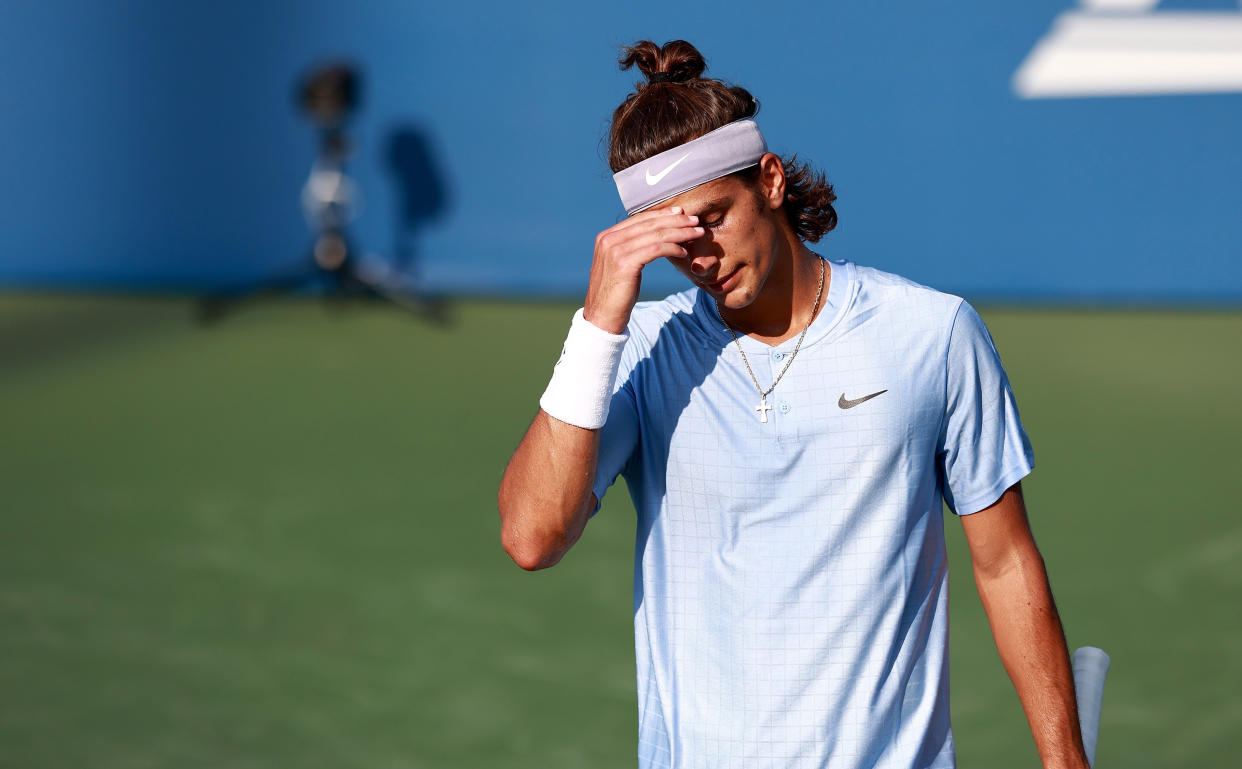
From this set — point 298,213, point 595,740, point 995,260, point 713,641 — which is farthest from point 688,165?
point 298,213

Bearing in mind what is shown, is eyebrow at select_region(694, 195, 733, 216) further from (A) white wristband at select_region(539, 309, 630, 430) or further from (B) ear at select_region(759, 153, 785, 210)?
(A) white wristband at select_region(539, 309, 630, 430)

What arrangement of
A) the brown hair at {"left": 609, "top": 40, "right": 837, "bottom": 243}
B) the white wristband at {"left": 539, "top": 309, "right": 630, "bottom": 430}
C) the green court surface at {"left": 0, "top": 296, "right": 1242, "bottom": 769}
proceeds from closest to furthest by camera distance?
the white wristband at {"left": 539, "top": 309, "right": 630, "bottom": 430}, the brown hair at {"left": 609, "top": 40, "right": 837, "bottom": 243}, the green court surface at {"left": 0, "top": 296, "right": 1242, "bottom": 769}

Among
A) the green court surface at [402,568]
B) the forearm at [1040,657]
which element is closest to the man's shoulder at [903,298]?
the forearm at [1040,657]

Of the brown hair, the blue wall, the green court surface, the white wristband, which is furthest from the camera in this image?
the blue wall

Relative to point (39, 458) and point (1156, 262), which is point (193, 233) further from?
point (1156, 262)

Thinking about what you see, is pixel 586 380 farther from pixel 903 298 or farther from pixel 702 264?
pixel 903 298

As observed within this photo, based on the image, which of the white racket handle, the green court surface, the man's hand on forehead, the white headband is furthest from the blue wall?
the man's hand on forehead

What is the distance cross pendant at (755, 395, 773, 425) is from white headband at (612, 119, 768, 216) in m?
0.28

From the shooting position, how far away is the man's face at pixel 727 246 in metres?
1.68

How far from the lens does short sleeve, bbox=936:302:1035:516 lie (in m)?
1.65

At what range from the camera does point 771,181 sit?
1.78 m

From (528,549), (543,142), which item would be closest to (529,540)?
(528,549)

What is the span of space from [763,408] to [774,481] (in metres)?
0.09

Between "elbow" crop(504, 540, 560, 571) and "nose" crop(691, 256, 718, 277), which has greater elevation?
"nose" crop(691, 256, 718, 277)
